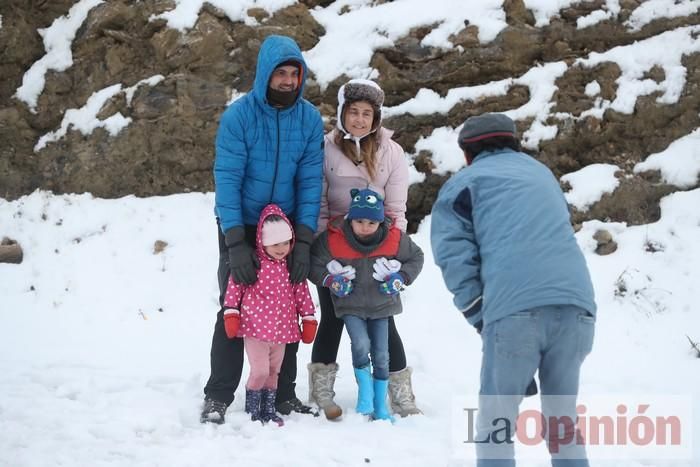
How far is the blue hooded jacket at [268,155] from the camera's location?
441 centimetres

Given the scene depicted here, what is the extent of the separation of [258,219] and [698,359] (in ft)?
12.8

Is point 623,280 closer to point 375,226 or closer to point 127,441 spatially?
point 375,226

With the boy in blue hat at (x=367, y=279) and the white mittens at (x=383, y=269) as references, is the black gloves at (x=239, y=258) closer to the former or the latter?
the boy in blue hat at (x=367, y=279)

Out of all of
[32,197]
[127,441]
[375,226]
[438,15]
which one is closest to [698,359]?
[375,226]

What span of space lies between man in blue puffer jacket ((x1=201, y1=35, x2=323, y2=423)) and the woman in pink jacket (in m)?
0.19

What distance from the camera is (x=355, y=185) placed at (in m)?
4.79

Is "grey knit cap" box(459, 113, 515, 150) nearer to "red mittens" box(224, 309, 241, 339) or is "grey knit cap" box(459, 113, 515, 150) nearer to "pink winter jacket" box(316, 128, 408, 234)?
"pink winter jacket" box(316, 128, 408, 234)

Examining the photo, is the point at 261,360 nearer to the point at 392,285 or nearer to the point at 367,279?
the point at 367,279

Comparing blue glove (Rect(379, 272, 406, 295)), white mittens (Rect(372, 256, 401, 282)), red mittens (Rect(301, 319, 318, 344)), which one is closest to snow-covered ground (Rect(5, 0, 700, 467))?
red mittens (Rect(301, 319, 318, 344))

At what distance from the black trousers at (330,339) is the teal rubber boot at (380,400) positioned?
209 mm

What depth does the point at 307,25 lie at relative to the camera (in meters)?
9.20

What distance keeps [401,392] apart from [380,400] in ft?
0.82

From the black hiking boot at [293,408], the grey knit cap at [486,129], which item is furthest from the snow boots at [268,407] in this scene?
the grey knit cap at [486,129]

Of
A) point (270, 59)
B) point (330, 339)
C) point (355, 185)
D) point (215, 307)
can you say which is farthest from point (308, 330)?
point (215, 307)
